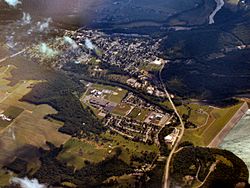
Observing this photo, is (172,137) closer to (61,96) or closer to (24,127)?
(61,96)

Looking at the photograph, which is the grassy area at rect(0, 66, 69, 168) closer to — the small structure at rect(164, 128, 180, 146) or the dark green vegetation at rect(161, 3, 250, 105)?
the small structure at rect(164, 128, 180, 146)

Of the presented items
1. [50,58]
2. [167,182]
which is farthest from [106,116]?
[50,58]

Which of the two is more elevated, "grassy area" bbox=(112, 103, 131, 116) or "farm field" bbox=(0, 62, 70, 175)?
"grassy area" bbox=(112, 103, 131, 116)

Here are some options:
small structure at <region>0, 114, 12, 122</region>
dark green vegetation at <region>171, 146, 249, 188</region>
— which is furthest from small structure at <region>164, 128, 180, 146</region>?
small structure at <region>0, 114, 12, 122</region>

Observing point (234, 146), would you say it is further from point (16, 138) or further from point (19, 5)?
point (19, 5)

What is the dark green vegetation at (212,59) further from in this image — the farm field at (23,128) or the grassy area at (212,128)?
the farm field at (23,128)

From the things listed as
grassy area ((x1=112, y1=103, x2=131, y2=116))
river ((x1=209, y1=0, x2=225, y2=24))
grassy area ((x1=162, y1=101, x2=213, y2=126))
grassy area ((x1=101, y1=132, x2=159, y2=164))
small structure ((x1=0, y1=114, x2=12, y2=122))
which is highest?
river ((x1=209, y1=0, x2=225, y2=24))

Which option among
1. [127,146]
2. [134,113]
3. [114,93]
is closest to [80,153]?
[127,146]
